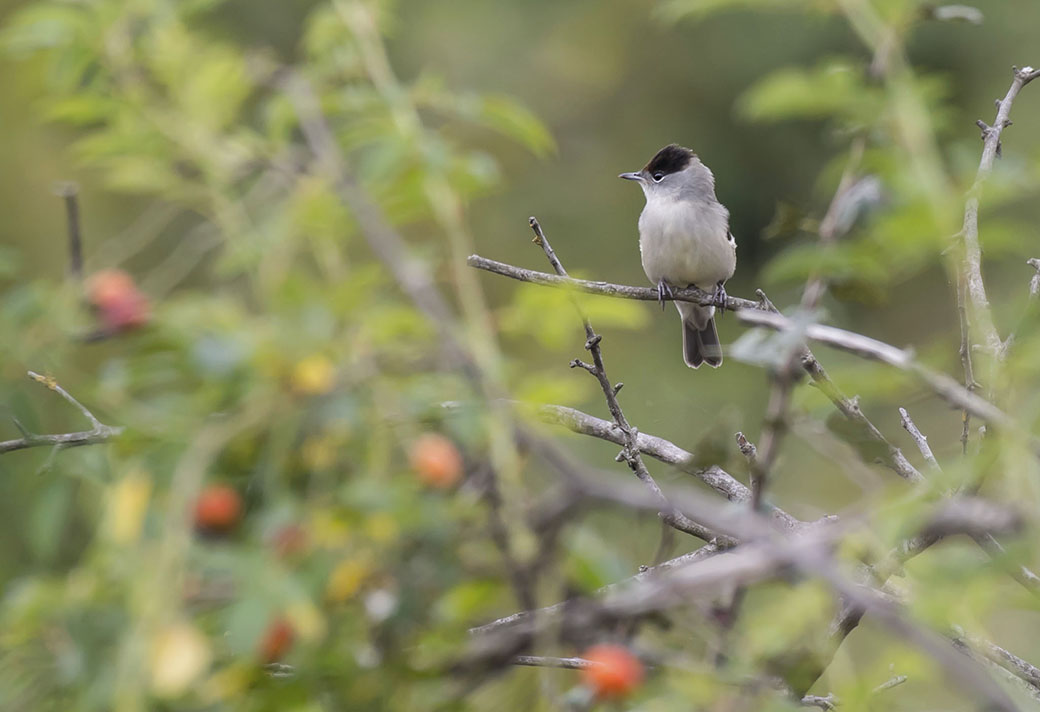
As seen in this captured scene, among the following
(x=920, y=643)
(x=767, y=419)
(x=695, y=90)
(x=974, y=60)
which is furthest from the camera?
(x=695, y=90)

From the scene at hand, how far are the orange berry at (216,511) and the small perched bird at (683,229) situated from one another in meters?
4.10

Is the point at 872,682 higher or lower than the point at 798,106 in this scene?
lower

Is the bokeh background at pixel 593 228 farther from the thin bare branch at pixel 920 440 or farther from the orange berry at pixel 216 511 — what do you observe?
the thin bare branch at pixel 920 440

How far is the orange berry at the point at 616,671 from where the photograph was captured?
1032 millimetres

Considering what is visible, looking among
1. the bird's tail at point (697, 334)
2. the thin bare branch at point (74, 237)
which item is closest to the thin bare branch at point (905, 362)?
the thin bare branch at point (74, 237)

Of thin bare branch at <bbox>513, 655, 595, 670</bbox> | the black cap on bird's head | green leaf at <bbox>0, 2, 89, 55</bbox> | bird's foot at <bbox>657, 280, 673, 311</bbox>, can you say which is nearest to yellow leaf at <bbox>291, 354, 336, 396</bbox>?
thin bare branch at <bbox>513, 655, 595, 670</bbox>

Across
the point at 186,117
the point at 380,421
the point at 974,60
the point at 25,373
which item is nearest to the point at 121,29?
the point at 186,117

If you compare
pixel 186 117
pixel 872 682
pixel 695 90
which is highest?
pixel 186 117

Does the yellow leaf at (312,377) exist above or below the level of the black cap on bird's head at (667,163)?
above

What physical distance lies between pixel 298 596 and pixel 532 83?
11.1 meters

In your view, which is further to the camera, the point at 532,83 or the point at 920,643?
the point at 532,83

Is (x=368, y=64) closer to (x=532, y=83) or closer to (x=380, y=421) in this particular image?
(x=380, y=421)

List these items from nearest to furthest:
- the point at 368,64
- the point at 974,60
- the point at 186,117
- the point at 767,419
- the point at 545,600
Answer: the point at 545,600, the point at 767,419, the point at 186,117, the point at 368,64, the point at 974,60

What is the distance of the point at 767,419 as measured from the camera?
3.84 feet
